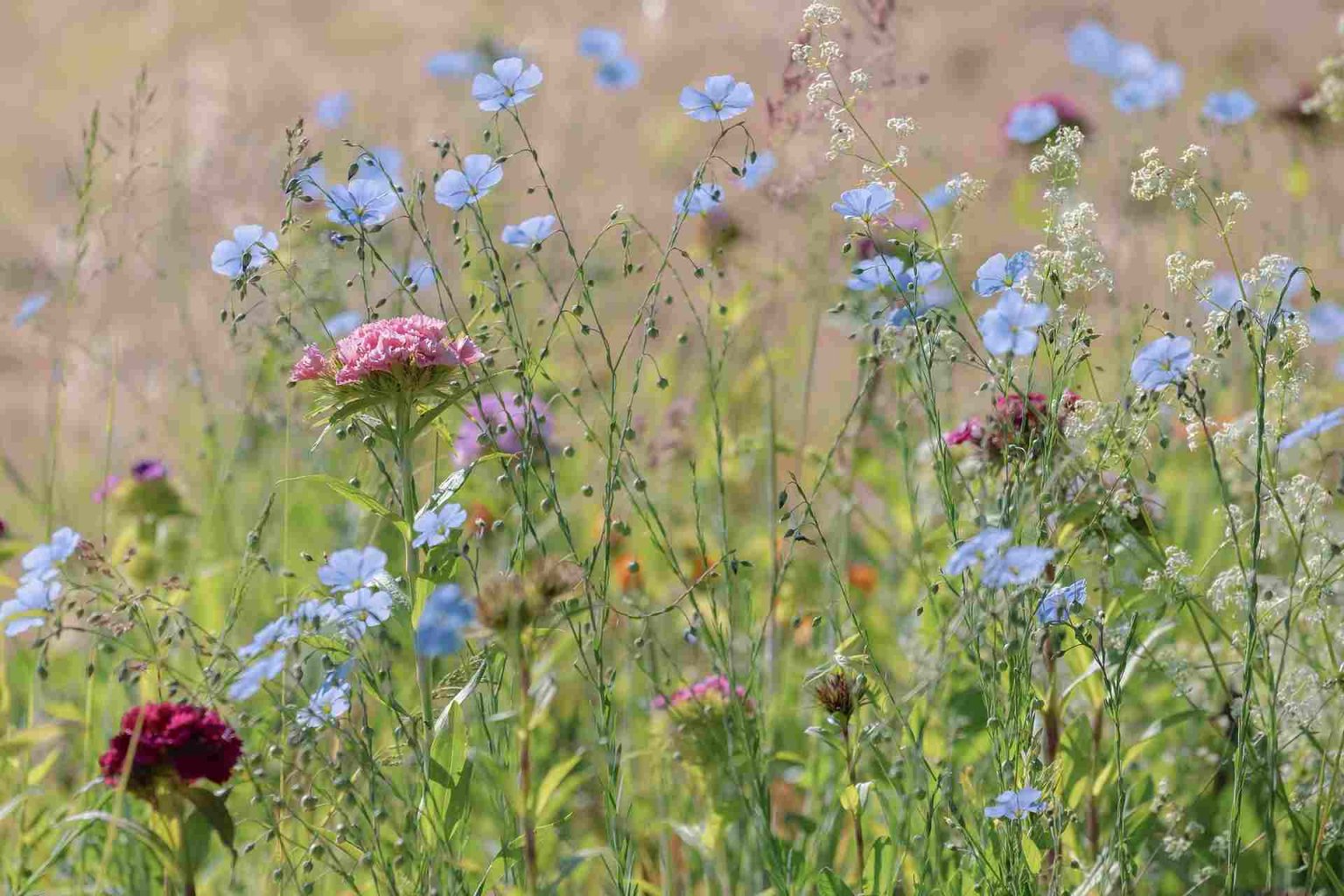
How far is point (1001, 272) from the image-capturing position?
1.31 metres

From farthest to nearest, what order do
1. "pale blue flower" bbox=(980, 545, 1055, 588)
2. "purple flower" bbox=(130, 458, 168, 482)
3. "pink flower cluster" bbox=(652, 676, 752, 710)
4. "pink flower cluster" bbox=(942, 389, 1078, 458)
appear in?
1. "purple flower" bbox=(130, 458, 168, 482)
2. "pink flower cluster" bbox=(652, 676, 752, 710)
3. "pink flower cluster" bbox=(942, 389, 1078, 458)
4. "pale blue flower" bbox=(980, 545, 1055, 588)

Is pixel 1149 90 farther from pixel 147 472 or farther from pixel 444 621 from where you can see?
pixel 444 621

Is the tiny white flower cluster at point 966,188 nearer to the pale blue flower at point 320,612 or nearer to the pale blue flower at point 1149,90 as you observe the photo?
the pale blue flower at point 320,612

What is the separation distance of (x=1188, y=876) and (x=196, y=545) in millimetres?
1467

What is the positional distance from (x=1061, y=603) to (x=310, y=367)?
2.32ft

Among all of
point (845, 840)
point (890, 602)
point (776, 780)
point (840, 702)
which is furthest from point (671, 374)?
point (840, 702)

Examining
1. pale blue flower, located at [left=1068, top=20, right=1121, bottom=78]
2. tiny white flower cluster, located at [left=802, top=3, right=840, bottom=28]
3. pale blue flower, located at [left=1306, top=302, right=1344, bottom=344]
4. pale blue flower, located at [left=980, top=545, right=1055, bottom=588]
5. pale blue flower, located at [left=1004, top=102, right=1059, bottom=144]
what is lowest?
pale blue flower, located at [left=980, top=545, right=1055, bottom=588]

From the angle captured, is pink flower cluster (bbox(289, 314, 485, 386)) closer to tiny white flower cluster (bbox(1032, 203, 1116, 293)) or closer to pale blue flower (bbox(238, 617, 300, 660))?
pale blue flower (bbox(238, 617, 300, 660))

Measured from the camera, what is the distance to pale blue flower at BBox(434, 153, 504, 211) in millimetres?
1356

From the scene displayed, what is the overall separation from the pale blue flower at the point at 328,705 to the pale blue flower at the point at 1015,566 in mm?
568

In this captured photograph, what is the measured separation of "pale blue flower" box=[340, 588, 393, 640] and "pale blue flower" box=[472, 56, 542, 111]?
481 mm

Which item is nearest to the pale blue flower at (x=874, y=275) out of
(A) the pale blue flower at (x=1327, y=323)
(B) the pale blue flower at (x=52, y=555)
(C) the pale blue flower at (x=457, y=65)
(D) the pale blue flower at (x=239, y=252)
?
(D) the pale blue flower at (x=239, y=252)

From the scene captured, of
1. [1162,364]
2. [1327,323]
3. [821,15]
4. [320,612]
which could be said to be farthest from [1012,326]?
[1327,323]

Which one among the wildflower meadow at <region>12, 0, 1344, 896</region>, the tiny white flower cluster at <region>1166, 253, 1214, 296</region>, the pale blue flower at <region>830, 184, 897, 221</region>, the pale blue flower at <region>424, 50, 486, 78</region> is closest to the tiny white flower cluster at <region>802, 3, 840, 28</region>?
the wildflower meadow at <region>12, 0, 1344, 896</region>
